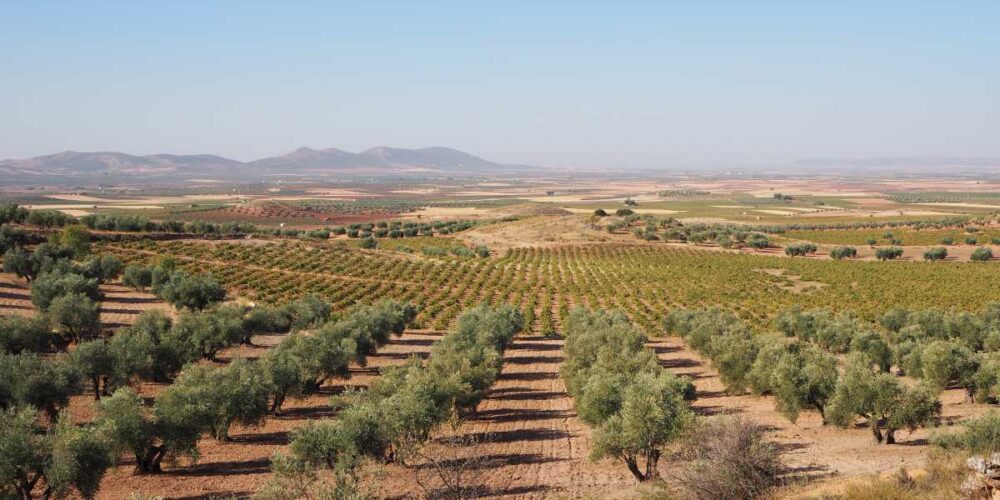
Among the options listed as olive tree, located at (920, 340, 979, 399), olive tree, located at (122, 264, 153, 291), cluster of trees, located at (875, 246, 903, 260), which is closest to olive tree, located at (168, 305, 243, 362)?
olive tree, located at (122, 264, 153, 291)

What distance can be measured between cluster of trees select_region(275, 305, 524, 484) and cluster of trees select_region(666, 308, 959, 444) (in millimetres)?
14181

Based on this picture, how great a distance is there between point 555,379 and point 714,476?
919 inches

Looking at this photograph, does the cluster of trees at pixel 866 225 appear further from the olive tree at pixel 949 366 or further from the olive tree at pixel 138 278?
the olive tree at pixel 138 278

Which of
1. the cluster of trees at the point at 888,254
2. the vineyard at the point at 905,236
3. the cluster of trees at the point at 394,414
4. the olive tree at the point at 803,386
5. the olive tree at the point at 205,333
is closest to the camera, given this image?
the cluster of trees at the point at 394,414

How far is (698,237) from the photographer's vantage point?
141m

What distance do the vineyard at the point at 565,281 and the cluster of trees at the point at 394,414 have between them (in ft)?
88.5

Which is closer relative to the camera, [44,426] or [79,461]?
[79,461]

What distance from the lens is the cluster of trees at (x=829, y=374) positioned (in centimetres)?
2545

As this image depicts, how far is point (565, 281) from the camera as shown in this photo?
88062 millimetres

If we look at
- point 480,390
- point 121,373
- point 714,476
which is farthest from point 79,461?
point 714,476

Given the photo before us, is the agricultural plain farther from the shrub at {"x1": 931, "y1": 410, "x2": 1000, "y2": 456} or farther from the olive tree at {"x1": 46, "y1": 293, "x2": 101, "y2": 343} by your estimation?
the shrub at {"x1": 931, "y1": 410, "x2": 1000, "y2": 456}

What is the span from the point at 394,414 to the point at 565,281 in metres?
65.5

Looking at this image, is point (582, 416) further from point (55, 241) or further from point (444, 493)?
point (55, 241)

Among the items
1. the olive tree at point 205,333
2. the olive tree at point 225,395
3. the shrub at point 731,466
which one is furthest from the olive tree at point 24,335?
the shrub at point 731,466
